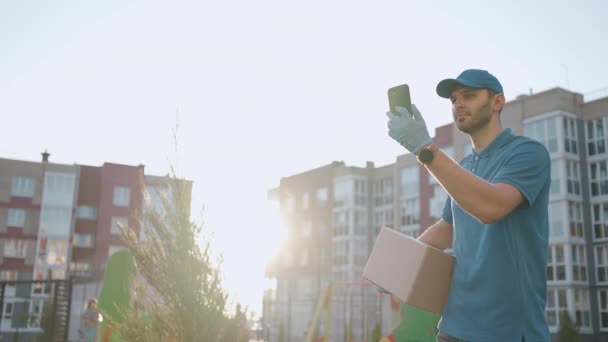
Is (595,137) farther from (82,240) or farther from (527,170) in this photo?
(82,240)

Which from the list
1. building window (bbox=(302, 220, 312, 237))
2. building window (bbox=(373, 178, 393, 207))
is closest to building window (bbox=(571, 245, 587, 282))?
building window (bbox=(373, 178, 393, 207))

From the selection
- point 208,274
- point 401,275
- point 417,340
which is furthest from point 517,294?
point 417,340

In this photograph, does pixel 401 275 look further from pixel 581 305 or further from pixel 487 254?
pixel 581 305

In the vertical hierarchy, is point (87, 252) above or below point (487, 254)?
above

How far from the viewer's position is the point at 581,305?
3216 centimetres

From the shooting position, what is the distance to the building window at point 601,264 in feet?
108

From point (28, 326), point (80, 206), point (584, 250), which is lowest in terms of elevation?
point (28, 326)

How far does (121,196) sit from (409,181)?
24627 millimetres

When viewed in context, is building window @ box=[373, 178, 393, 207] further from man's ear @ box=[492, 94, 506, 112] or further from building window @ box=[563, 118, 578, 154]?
man's ear @ box=[492, 94, 506, 112]

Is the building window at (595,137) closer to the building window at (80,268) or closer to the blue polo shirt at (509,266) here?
the blue polo shirt at (509,266)

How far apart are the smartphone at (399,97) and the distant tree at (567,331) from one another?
2971 cm

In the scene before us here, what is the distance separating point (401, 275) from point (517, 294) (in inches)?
21.3

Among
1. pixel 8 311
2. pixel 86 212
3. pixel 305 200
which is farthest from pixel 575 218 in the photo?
pixel 8 311

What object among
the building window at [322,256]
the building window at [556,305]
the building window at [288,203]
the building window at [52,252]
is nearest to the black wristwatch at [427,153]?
the building window at [556,305]
